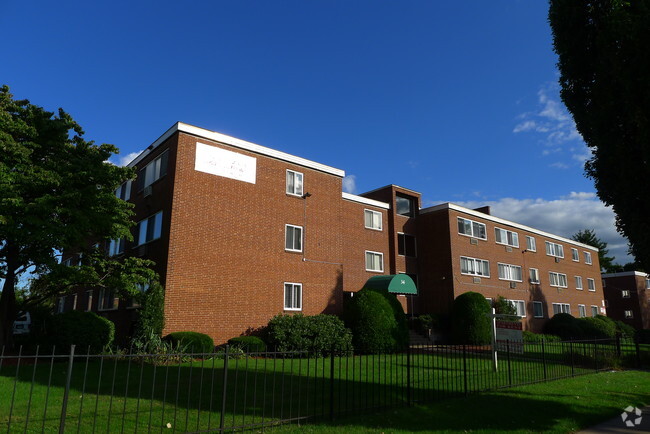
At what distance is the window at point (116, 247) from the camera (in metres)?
24.2

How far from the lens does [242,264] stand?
66.6 feet

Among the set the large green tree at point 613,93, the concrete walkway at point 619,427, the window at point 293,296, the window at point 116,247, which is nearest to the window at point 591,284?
the window at point 293,296

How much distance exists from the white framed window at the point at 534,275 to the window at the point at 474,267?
6.98 m

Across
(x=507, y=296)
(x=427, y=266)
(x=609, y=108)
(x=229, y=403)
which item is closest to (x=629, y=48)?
(x=609, y=108)

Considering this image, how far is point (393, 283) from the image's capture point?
2584 centimetres

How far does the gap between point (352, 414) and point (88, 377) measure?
7458 mm

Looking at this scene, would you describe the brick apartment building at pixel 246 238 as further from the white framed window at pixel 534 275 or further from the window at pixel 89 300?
the white framed window at pixel 534 275

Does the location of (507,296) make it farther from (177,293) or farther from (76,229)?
(76,229)

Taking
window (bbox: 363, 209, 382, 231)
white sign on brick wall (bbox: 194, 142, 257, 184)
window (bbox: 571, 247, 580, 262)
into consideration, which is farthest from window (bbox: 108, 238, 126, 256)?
window (bbox: 571, 247, 580, 262)

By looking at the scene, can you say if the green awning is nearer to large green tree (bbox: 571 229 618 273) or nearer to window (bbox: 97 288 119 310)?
window (bbox: 97 288 119 310)

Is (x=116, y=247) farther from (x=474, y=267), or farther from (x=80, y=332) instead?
(x=474, y=267)

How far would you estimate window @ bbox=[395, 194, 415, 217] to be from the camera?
3389 centimetres

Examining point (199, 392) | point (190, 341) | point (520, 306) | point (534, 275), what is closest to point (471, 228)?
point (520, 306)

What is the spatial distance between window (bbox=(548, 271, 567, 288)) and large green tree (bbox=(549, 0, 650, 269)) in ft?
115
